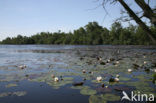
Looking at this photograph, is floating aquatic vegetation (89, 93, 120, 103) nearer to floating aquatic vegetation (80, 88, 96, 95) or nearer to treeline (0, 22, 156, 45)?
floating aquatic vegetation (80, 88, 96, 95)

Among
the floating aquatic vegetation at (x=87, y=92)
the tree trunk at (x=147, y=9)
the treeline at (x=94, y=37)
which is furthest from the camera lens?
the treeline at (x=94, y=37)

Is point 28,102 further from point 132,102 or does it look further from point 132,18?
point 132,18

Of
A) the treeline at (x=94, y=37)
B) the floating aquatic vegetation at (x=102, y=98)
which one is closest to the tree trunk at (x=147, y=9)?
the floating aquatic vegetation at (x=102, y=98)

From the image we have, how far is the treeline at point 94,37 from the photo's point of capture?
49938 millimetres

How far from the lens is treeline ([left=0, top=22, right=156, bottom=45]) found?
1966 inches

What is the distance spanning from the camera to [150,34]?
241 centimetres

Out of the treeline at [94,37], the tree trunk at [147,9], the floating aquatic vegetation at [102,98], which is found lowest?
the floating aquatic vegetation at [102,98]

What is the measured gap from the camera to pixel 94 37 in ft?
212

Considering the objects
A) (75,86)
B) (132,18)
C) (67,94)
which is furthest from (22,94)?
(132,18)

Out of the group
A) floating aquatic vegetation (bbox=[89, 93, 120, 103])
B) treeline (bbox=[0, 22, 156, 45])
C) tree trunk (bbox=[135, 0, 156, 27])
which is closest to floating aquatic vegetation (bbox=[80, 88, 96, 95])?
floating aquatic vegetation (bbox=[89, 93, 120, 103])

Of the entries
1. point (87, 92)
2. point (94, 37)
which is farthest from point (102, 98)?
point (94, 37)

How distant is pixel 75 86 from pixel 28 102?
1313 millimetres

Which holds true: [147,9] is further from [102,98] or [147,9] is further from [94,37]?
[94,37]

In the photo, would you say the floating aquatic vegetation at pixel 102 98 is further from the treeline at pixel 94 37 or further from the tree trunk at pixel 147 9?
the treeline at pixel 94 37
